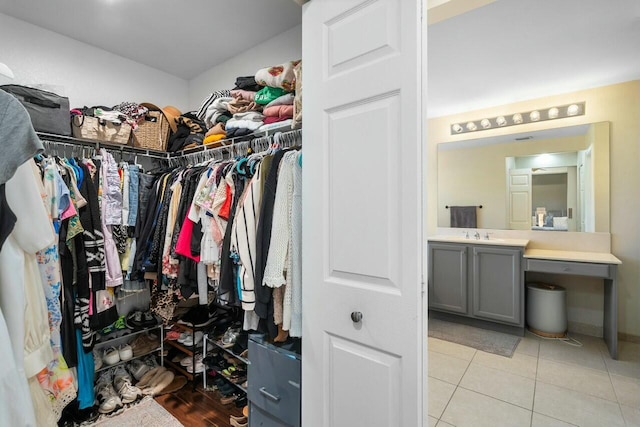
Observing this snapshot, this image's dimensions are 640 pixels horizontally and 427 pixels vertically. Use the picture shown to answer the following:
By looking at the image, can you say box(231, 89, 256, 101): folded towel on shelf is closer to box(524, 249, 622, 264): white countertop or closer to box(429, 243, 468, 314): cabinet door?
Result: box(429, 243, 468, 314): cabinet door

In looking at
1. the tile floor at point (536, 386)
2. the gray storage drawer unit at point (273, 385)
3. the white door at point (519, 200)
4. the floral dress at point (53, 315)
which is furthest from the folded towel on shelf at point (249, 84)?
the white door at point (519, 200)

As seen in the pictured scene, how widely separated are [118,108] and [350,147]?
6.86 ft

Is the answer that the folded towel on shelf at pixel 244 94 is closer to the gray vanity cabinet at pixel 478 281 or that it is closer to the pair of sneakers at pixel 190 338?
the pair of sneakers at pixel 190 338

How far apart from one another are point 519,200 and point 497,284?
1083 mm

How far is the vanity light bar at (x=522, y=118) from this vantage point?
3.09 meters

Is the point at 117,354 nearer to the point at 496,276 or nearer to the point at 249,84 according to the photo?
the point at 249,84

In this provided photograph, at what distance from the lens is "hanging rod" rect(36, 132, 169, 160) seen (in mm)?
1870

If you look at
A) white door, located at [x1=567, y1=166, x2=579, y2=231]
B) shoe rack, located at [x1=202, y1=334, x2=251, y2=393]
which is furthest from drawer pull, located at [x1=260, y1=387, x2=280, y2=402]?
white door, located at [x1=567, y1=166, x2=579, y2=231]

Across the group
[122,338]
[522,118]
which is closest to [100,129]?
[122,338]

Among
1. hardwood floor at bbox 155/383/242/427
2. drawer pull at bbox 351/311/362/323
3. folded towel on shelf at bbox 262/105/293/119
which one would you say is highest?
folded towel on shelf at bbox 262/105/293/119

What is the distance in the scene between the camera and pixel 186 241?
67.2 inches

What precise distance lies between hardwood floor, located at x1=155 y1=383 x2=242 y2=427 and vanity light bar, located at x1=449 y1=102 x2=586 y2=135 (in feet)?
12.7

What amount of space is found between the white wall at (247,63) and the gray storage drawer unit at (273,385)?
1890 millimetres

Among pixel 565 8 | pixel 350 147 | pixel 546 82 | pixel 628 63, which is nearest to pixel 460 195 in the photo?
pixel 546 82
